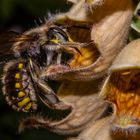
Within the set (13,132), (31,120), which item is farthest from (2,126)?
(31,120)

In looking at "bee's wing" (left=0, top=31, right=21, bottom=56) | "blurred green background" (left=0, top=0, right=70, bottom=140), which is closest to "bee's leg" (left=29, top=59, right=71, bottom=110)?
"bee's wing" (left=0, top=31, right=21, bottom=56)

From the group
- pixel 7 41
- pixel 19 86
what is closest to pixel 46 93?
pixel 19 86

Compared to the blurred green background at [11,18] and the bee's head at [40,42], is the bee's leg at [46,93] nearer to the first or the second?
the bee's head at [40,42]

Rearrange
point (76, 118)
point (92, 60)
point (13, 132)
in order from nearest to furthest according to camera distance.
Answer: point (92, 60)
point (76, 118)
point (13, 132)

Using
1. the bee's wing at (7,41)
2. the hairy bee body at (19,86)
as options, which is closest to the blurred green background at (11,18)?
the hairy bee body at (19,86)

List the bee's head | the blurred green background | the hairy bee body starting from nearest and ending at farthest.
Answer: the bee's head
the hairy bee body
the blurred green background

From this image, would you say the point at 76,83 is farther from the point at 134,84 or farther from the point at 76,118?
the point at 134,84

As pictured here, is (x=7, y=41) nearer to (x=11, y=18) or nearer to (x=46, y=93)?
(x=46, y=93)

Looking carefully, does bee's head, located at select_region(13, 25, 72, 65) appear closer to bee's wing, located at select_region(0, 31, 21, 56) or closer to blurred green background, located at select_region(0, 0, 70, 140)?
bee's wing, located at select_region(0, 31, 21, 56)
